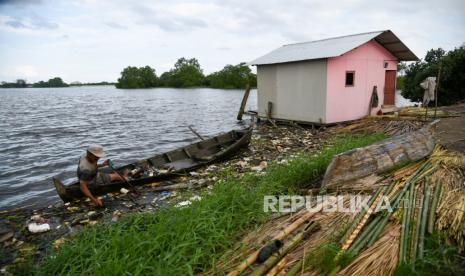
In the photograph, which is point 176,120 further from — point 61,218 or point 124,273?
point 124,273

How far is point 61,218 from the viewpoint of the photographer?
644 centimetres

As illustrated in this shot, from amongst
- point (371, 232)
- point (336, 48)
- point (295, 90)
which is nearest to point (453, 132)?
point (336, 48)

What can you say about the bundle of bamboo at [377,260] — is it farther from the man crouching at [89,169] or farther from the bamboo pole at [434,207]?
the man crouching at [89,169]

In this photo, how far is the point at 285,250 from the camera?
358 centimetres

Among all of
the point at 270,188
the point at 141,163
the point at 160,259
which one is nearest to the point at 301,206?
the point at 270,188

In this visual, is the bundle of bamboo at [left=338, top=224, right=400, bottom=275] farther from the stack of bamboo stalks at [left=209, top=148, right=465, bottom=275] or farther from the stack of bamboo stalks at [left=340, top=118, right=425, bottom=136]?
the stack of bamboo stalks at [left=340, top=118, right=425, bottom=136]

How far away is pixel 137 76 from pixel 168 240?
3896 inches

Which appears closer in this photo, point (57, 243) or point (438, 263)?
point (438, 263)

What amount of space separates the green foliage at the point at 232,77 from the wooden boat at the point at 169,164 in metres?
59.2

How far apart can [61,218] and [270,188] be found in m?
4.41

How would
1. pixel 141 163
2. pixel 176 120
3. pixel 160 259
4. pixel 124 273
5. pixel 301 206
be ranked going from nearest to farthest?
pixel 124 273 < pixel 160 259 < pixel 301 206 < pixel 141 163 < pixel 176 120

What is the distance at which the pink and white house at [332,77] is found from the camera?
539 inches

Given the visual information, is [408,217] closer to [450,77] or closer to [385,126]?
[385,126]

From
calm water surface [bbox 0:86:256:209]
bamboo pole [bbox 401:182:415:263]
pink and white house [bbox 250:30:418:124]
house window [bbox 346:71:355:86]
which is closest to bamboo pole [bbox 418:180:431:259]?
bamboo pole [bbox 401:182:415:263]
